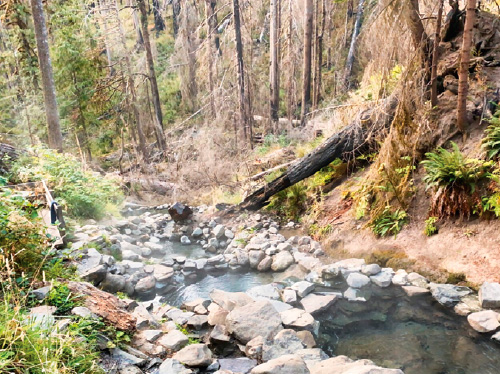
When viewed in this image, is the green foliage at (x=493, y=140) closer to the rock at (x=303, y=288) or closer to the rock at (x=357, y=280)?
the rock at (x=357, y=280)

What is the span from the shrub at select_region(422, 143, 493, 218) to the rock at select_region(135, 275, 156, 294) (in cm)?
471

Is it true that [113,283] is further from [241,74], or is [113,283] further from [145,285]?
[241,74]

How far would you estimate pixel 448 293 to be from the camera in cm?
474

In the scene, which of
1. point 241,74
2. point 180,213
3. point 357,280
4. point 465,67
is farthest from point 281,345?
point 241,74

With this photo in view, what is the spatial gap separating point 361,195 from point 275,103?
7.52 m

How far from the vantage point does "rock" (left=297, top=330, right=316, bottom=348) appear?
4.13 meters

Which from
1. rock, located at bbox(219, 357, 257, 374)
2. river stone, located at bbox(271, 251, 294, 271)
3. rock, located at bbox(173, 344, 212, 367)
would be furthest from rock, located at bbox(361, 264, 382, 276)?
rock, located at bbox(173, 344, 212, 367)

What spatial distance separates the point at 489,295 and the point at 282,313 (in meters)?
2.53

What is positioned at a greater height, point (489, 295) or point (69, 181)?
point (69, 181)

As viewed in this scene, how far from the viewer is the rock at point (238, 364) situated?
354 cm

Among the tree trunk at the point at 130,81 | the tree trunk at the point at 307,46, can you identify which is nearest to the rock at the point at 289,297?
the tree trunk at the point at 307,46

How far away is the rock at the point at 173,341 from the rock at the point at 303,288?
2028 millimetres

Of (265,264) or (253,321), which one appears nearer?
(253,321)

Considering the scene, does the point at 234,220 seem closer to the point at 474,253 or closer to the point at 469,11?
the point at 474,253
